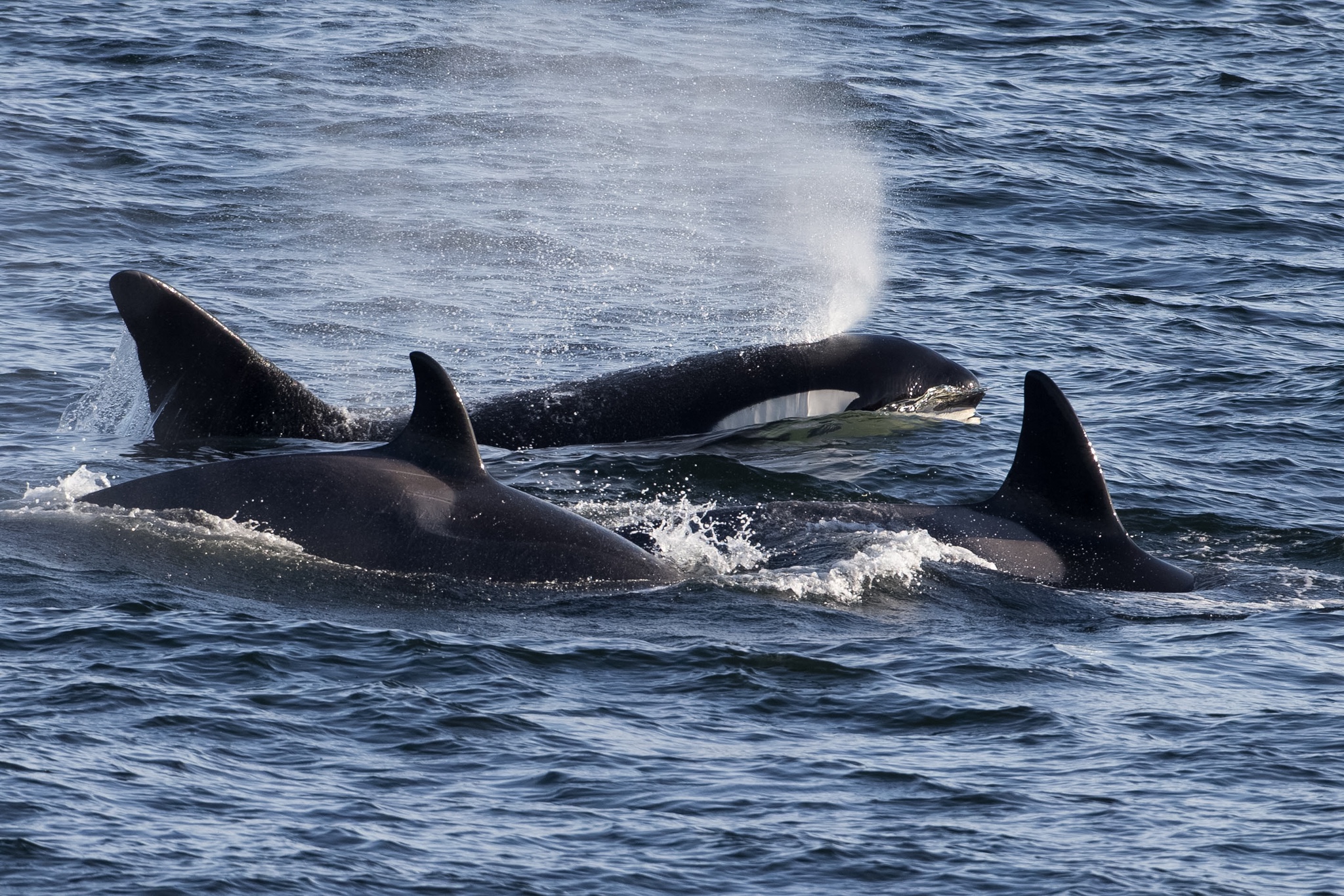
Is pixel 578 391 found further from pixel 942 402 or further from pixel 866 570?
pixel 866 570

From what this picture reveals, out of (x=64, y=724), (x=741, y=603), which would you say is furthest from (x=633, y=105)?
(x=64, y=724)

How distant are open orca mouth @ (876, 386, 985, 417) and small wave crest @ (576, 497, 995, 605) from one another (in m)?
6.06

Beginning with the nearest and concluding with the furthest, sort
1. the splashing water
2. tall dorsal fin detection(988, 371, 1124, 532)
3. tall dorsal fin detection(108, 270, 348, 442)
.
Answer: the splashing water
tall dorsal fin detection(988, 371, 1124, 532)
tall dorsal fin detection(108, 270, 348, 442)

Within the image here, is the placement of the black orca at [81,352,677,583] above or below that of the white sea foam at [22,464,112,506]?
above

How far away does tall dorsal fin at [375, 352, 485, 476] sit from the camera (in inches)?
452

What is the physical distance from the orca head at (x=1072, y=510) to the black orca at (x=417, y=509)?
9.73 feet

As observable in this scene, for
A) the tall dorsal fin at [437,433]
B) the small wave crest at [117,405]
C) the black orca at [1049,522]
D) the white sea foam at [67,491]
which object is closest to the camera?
the tall dorsal fin at [437,433]

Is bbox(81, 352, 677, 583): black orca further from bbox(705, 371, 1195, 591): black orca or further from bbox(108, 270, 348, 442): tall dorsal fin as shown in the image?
bbox(108, 270, 348, 442): tall dorsal fin

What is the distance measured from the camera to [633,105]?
128ft

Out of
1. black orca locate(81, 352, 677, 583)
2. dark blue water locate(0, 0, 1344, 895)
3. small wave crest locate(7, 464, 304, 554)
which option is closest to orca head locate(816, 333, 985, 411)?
dark blue water locate(0, 0, 1344, 895)

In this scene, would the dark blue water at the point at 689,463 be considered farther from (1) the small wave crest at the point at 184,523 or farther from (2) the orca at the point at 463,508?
(2) the orca at the point at 463,508

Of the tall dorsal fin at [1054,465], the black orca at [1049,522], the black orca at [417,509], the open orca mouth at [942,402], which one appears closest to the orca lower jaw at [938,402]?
the open orca mouth at [942,402]

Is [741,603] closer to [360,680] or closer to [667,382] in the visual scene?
[360,680]

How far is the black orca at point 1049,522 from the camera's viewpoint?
12750 millimetres
